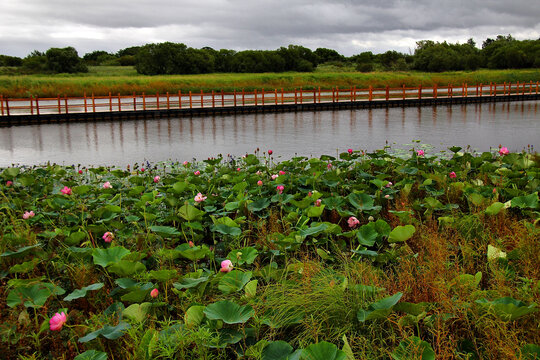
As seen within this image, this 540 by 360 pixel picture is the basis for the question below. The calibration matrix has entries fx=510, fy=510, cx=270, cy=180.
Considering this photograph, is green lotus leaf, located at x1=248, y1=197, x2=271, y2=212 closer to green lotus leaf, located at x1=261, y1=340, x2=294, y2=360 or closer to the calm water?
green lotus leaf, located at x1=261, y1=340, x2=294, y2=360

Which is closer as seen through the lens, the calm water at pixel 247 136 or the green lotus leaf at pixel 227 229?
the green lotus leaf at pixel 227 229

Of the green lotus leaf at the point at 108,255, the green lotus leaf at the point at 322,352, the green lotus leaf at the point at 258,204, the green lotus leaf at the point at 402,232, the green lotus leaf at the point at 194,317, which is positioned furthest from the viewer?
the green lotus leaf at the point at 258,204

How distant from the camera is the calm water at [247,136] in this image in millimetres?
13742

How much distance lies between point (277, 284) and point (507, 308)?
4.65 feet

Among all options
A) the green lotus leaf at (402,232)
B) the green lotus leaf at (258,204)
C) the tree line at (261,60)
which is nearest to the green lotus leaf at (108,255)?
the green lotus leaf at (258,204)

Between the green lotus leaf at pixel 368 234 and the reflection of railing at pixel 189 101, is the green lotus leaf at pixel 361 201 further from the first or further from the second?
the reflection of railing at pixel 189 101

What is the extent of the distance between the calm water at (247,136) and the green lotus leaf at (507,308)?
9815mm

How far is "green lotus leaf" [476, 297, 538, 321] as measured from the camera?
2779 millimetres

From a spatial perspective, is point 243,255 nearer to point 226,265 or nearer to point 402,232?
point 226,265

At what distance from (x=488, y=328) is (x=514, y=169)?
4254 mm

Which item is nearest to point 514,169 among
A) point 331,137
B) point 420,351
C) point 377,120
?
point 420,351

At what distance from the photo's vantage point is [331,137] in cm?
1661

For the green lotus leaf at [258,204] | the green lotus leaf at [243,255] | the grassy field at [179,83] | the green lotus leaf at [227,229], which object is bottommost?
the green lotus leaf at [243,255]

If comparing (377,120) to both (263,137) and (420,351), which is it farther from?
(420,351)
